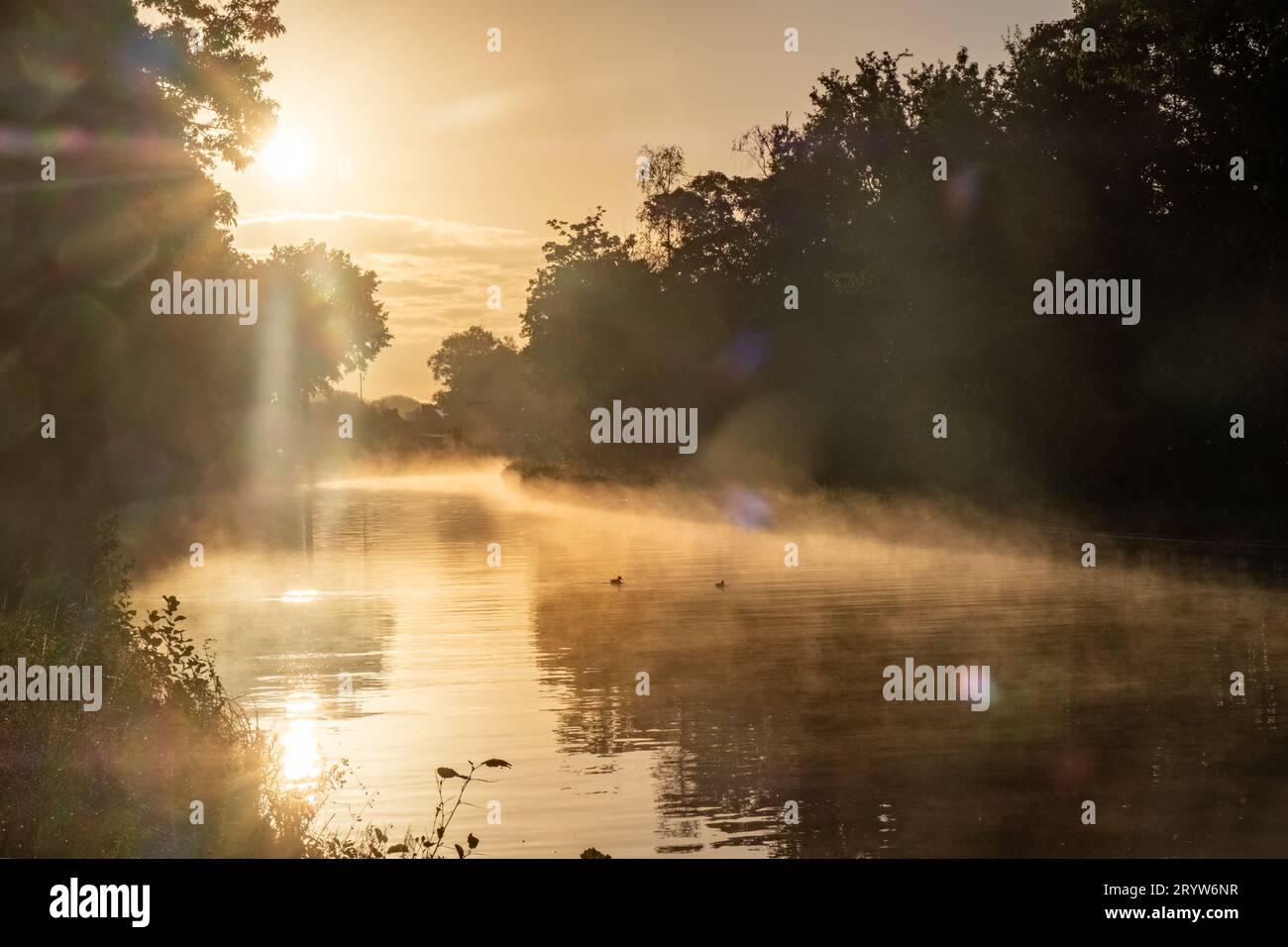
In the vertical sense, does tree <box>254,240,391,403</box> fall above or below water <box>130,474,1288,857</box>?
above

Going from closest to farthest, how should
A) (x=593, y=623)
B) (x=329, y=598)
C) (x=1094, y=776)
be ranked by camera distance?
(x=1094, y=776) < (x=593, y=623) < (x=329, y=598)

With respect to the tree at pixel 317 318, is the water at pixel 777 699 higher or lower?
lower

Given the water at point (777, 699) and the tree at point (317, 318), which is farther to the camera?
the tree at point (317, 318)

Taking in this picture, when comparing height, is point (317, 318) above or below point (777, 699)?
above

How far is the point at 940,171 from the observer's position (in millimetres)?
54094

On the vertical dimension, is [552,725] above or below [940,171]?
below

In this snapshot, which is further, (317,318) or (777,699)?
(317,318)

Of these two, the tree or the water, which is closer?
the water

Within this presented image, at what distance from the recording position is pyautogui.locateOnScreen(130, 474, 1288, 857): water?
14031 mm

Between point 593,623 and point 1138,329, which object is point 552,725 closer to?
point 593,623

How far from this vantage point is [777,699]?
21.0 m

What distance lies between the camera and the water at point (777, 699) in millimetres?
14031
